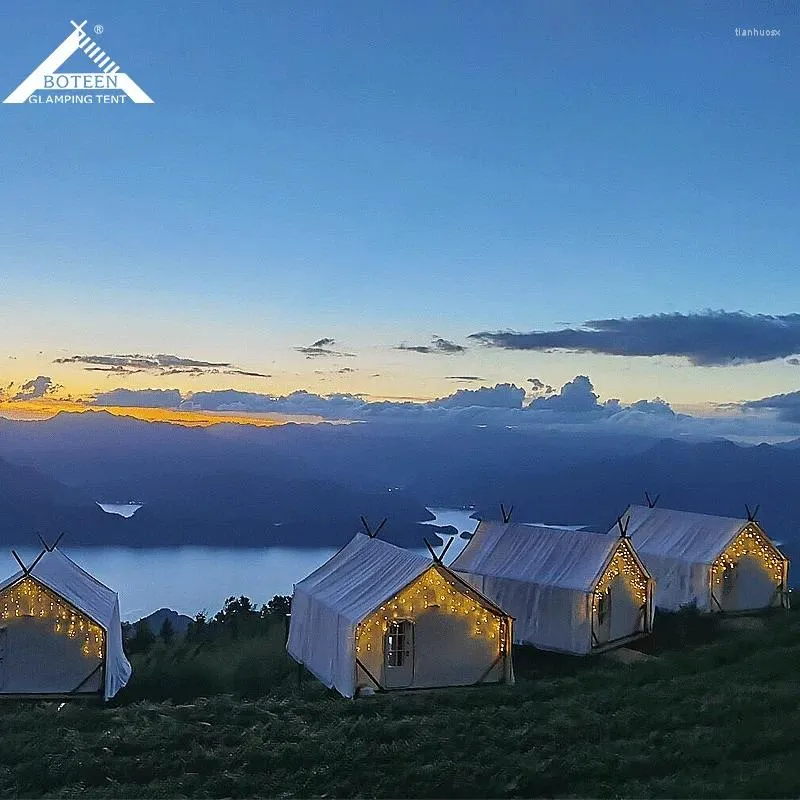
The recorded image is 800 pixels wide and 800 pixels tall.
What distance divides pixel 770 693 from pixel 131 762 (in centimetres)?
685

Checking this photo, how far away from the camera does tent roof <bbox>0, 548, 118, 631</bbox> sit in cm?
1177

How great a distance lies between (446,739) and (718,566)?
9923 millimetres

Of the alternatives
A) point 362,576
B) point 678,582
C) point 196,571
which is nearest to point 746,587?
point 678,582

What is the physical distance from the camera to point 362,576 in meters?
12.9

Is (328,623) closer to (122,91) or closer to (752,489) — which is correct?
(122,91)

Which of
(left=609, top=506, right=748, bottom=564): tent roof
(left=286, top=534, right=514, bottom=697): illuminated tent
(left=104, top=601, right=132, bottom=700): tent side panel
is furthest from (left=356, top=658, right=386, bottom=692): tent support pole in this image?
(left=609, top=506, right=748, bottom=564): tent roof

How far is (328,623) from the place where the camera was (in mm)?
12250

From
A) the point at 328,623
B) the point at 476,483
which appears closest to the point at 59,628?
the point at 328,623

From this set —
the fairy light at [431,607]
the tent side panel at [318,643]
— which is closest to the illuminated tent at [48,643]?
the tent side panel at [318,643]

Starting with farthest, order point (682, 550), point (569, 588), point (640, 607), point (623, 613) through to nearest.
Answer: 1. point (682, 550)
2. point (640, 607)
3. point (623, 613)
4. point (569, 588)

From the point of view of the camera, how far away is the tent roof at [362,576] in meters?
11.7

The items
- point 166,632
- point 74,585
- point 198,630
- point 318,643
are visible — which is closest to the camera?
point 74,585

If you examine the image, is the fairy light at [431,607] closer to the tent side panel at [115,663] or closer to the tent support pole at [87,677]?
the tent side panel at [115,663]

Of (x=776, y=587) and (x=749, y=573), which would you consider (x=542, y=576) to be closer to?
(x=749, y=573)
